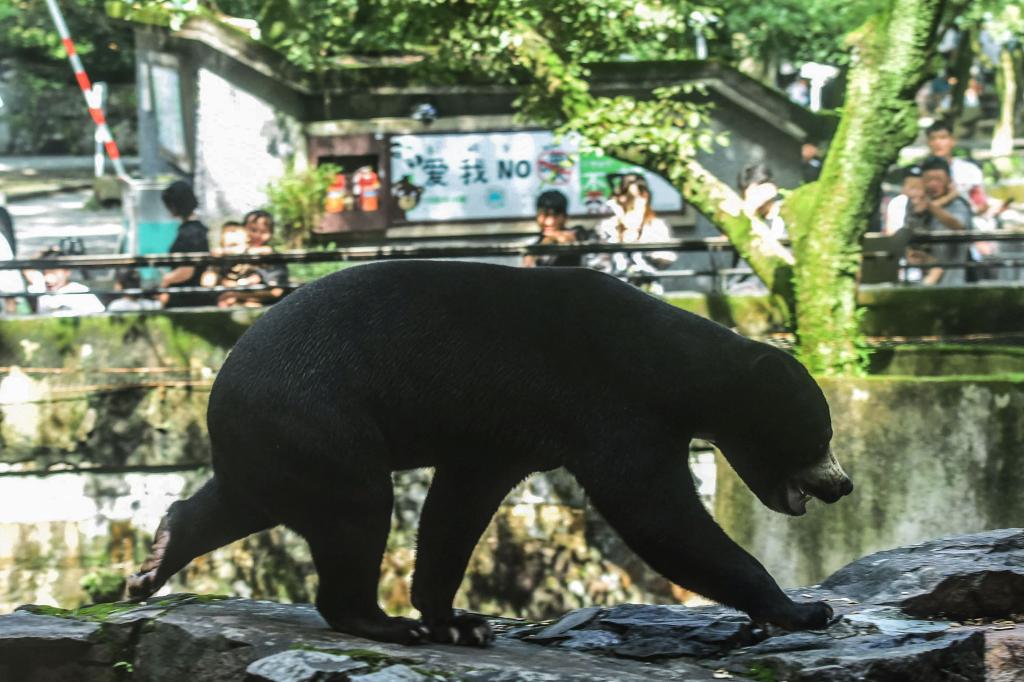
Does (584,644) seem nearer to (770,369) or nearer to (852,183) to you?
(770,369)

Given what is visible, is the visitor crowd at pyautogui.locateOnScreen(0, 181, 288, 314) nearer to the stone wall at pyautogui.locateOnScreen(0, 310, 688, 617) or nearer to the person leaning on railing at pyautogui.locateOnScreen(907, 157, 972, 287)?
the stone wall at pyautogui.locateOnScreen(0, 310, 688, 617)

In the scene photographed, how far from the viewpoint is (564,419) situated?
5.30 metres

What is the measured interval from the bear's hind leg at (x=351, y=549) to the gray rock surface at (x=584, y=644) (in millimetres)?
82

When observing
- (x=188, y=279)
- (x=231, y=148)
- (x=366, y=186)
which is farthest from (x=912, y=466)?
(x=231, y=148)

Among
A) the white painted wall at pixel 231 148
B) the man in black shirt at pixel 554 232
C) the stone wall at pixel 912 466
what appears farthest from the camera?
the white painted wall at pixel 231 148

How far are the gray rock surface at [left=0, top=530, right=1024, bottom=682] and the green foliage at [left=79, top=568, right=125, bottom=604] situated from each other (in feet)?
15.2

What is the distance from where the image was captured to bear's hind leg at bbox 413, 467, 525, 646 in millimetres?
5574

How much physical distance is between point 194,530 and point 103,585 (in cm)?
513

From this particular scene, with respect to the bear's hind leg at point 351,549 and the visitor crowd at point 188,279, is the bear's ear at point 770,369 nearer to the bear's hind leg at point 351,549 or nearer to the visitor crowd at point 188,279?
the bear's hind leg at point 351,549

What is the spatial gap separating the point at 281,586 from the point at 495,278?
5.70 meters

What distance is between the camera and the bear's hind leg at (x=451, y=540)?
557cm

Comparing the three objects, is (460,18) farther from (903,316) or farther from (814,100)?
(814,100)

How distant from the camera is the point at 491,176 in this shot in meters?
13.7

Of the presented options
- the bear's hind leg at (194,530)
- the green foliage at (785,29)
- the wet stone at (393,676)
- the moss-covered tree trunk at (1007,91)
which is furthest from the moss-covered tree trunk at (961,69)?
the wet stone at (393,676)
